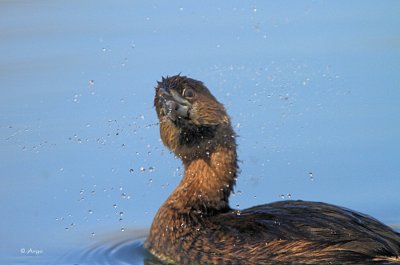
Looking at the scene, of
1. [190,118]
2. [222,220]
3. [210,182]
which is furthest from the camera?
[210,182]

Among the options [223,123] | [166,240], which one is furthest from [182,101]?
[166,240]

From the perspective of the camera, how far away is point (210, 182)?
11906mm

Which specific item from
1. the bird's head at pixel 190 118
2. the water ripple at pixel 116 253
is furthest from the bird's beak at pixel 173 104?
the water ripple at pixel 116 253

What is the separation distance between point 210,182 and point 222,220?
16.7 inches

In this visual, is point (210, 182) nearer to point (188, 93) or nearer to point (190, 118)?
point (190, 118)

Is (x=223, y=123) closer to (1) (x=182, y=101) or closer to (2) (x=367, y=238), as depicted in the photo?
(1) (x=182, y=101)

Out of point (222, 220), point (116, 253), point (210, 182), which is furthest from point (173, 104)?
point (116, 253)

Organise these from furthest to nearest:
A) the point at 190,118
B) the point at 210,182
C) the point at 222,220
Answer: the point at 210,182 → the point at 190,118 → the point at 222,220

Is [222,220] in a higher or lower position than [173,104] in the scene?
lower

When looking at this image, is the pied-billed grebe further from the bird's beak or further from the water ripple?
the water ripple

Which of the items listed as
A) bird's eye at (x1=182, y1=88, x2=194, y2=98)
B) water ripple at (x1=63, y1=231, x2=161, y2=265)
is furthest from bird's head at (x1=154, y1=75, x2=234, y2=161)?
water ripple at (x1=63, y1=231, x2=161, y2=265)

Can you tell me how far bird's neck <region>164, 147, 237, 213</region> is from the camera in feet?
38.9

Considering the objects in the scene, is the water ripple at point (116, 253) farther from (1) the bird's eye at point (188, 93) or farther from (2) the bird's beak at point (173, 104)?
(1) the bird's eye at point (188, 93)

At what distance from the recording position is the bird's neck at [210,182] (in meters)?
11.9
